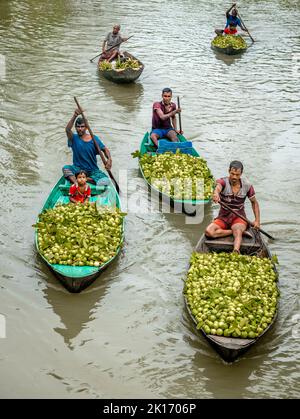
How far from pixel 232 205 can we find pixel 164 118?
12.3 ft

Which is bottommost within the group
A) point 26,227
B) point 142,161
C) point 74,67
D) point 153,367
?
point 153,367

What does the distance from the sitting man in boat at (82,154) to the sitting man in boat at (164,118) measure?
180 centimetres

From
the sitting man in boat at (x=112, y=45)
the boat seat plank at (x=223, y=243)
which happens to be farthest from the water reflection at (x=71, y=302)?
the sitting man in boat at (x=112, y=45)

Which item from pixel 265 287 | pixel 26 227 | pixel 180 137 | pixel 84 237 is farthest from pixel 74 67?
pixel 265 287

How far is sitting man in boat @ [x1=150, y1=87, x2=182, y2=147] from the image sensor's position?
11.3m

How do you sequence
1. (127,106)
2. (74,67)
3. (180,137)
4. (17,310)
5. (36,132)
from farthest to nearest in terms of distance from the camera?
1. (74,67)
2. (127,106)
3. (36,132)
4. (180,137)
5. (17,310)

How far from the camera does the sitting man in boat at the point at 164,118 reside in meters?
11.3

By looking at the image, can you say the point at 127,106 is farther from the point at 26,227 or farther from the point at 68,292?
the point at 68,292

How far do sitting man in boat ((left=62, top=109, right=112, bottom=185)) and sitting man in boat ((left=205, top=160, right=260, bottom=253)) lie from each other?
8.20 ft

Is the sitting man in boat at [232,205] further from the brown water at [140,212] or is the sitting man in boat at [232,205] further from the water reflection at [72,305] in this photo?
the water reflection at [72,305]

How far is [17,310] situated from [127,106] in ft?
28.4

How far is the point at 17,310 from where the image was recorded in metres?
7.56

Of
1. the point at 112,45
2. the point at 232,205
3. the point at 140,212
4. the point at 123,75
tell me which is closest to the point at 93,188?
the point at 140,212

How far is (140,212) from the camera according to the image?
33.2 feet
